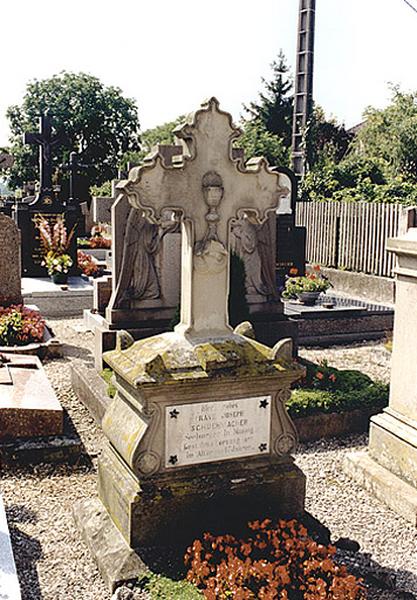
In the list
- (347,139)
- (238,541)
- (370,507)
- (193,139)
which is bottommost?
(370,507)

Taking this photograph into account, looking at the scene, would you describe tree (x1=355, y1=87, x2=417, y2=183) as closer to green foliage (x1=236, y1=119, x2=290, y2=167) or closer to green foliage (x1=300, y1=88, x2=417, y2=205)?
green foliage (x1=300, y1=88, x2=417, y2=205)

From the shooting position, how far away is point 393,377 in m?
5.69

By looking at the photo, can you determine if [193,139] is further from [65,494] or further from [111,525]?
[65,494]

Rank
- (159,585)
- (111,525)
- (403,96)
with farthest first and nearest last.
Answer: (403,96), (111,525), (159,585)

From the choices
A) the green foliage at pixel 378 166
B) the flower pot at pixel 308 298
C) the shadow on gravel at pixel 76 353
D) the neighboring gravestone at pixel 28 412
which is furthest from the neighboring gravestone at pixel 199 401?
the green foliage at pixel 378 166

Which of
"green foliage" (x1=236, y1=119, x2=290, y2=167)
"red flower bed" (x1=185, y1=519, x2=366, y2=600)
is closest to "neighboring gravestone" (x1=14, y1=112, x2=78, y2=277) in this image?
"red flower bed" (x1=185, y1=519, x2=366, y2=600)

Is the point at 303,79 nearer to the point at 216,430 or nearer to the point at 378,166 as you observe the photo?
the point at 378,166

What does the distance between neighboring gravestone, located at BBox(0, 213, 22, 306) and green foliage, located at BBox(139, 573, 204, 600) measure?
7487 mm

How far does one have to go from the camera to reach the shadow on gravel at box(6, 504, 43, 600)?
13.2ft

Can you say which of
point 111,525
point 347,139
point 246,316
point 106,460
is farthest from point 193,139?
point 347,139

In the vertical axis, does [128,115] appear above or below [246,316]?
above

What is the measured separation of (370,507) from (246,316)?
10.9ft

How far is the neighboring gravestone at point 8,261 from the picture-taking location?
10.5 metres

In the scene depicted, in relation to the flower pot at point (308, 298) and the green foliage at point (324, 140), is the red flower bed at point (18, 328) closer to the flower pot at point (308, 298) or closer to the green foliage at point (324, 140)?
the flower pot at point (308, 298)
